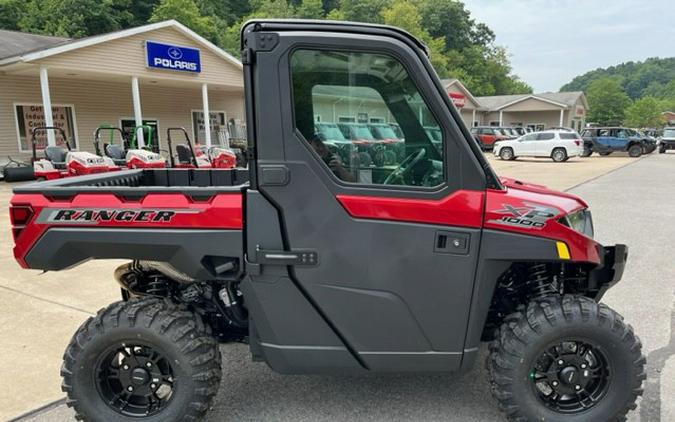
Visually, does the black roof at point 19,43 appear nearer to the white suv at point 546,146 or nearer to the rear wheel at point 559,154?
the white suv at point 546,146

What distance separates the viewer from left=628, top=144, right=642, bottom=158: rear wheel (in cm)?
2891

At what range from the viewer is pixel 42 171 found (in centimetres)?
1209

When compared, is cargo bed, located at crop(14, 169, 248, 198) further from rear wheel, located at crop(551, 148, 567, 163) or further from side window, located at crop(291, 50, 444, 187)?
rear wheel, located at crop(551, 148, 567, 163)

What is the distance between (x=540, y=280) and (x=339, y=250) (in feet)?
4.30

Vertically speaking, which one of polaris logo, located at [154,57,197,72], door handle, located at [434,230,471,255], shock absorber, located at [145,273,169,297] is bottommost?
shock absorber, located at [145,273,169,297]

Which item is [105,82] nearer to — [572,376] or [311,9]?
[572,376]

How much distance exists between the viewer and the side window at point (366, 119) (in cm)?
242

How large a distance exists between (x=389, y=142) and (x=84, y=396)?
218cm

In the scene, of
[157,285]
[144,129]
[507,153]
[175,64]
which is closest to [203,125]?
[144,129]

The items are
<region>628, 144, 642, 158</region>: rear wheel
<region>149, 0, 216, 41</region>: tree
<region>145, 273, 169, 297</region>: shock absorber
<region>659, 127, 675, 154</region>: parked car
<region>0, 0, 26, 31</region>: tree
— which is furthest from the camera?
<region>149, 0, 216, 41</region>: tree

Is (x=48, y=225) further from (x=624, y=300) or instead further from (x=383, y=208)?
(x=624, y=300)

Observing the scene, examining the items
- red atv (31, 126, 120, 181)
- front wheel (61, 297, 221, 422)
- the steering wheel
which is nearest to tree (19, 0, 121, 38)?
red atv (31, 126, 120, 181)

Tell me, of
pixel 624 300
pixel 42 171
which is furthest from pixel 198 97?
pixel 624 300

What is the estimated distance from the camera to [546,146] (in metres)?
26.2
